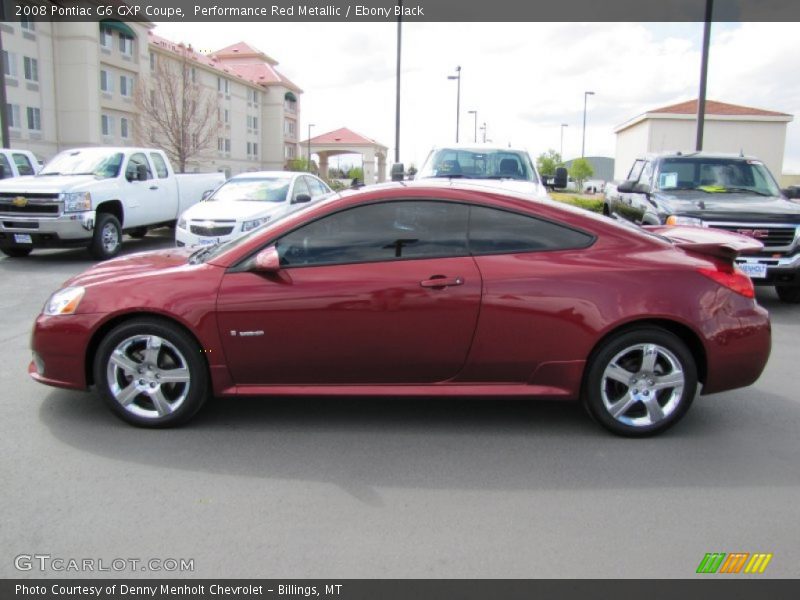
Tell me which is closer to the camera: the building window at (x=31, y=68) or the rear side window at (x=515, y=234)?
the rear side window at (x=515, y=234)

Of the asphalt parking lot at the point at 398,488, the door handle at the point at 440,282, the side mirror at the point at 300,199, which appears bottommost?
the asphalt parking lot at the point at 398,488

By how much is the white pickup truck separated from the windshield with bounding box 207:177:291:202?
2.18 meters

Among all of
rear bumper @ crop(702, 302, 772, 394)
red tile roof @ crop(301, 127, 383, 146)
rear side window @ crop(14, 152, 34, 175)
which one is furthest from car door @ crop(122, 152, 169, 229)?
red tile roof @ crop(301, 127, 383, 146)

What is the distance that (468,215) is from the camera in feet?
14.6

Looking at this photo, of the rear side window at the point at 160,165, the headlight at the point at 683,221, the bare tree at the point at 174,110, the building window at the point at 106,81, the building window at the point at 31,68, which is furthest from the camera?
the building window at the point at 106,81

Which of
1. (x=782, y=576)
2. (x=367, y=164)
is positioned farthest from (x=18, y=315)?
(x=367, y=164)

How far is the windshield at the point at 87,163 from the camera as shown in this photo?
1305 centimetres

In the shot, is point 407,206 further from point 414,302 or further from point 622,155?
point 622,155

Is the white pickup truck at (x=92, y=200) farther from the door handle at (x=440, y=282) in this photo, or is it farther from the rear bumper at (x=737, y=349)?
the rear bumper at (x=737, y=349)

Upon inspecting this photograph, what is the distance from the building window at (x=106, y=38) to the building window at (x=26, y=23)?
4.71 metres

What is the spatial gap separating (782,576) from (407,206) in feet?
9.22

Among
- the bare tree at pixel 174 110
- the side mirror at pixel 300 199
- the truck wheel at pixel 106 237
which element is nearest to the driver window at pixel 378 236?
the side mirror at pixel 300 199

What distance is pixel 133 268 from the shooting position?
15.3ft

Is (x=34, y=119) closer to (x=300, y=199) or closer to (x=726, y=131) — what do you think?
A: (x=300, y=199)
